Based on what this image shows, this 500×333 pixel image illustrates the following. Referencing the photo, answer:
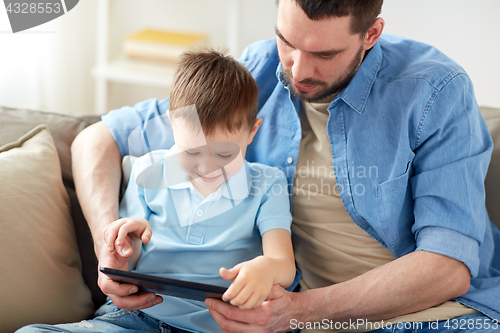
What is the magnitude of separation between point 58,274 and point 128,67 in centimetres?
135

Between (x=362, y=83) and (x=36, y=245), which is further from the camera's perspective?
(x=362, y=83)

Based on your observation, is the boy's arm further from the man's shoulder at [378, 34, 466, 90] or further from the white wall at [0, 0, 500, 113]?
the white wall at [0, 0, 500, 113]

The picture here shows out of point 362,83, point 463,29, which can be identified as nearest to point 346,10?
point 362,83

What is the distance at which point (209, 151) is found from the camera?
93 centimetres

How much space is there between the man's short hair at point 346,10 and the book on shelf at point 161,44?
1144 millimetres

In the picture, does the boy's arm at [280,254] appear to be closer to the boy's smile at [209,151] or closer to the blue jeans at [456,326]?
the boy's smile at [209,151]

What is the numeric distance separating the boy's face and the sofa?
340 millimetres

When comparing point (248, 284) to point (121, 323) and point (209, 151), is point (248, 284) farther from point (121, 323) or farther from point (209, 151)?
point (121, 323)

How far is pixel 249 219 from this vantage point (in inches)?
41.5

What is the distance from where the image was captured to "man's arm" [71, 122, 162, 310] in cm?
97

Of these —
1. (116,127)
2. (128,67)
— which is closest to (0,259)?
(116,127)

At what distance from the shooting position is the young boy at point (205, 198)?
3.07 ft

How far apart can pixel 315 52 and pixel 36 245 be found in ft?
2.38

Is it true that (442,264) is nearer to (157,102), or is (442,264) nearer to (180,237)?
(180,237)
